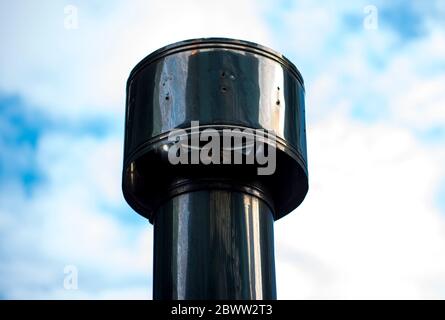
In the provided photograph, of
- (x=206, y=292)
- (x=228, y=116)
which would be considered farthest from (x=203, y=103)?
(x=206, y=292)

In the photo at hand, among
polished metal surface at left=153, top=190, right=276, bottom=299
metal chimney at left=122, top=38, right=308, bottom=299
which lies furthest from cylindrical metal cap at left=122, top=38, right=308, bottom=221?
polished metal surface at left=153, top=190, right=276, bottom=299

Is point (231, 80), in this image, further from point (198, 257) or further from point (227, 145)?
point (198, 257)

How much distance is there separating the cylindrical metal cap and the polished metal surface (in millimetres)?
110

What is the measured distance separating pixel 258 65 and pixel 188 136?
0.67 metres

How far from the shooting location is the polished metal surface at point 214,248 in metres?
4.88

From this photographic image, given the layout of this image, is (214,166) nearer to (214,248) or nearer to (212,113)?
(212,113)

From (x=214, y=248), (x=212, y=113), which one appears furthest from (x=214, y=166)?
(x=214, y=248)

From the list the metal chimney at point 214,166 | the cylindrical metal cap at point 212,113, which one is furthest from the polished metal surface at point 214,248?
the cylindrical metal cap at point 212,113

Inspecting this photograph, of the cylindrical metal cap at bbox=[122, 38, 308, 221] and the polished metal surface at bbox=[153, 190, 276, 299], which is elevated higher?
the cylindrical metal cap at bbox=[122, 38, 308, 221]

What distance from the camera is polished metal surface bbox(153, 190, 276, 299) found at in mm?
4883

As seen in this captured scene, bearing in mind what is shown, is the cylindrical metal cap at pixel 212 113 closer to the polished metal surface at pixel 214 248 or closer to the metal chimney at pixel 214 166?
the metal chimney at pixel 214 166

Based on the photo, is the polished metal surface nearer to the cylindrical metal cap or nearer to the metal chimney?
the metal chimney

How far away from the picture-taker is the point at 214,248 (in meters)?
4.95

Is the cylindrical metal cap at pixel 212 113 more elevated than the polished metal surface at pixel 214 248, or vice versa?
the cylindrical metal cap at pixel 212 113
